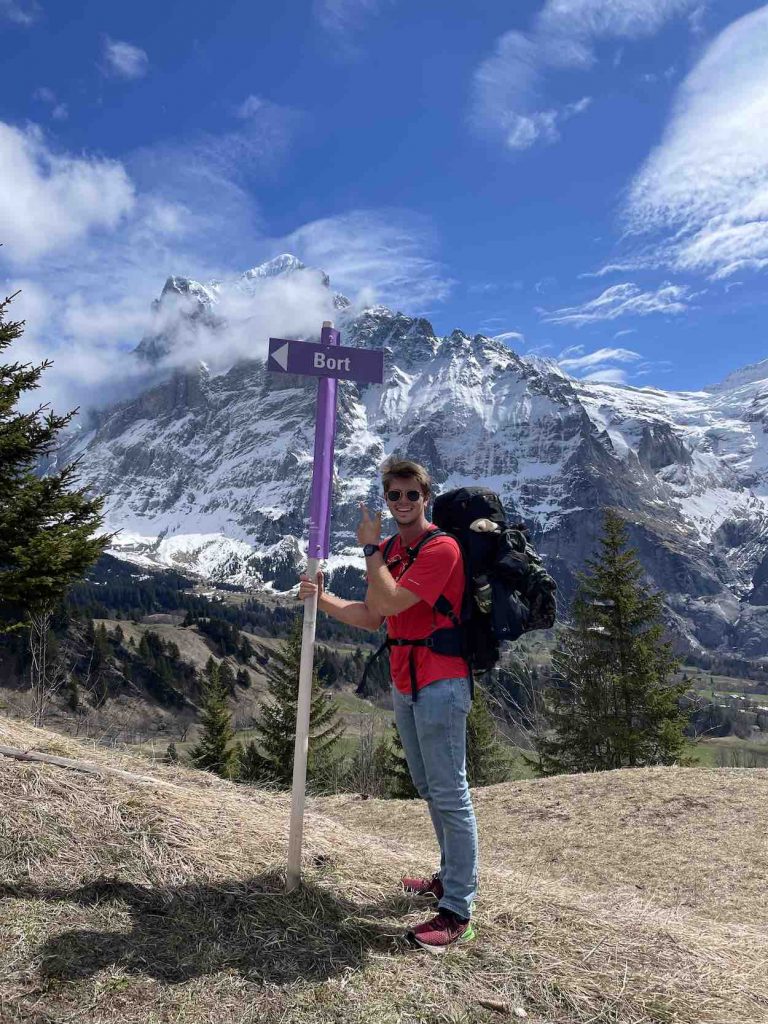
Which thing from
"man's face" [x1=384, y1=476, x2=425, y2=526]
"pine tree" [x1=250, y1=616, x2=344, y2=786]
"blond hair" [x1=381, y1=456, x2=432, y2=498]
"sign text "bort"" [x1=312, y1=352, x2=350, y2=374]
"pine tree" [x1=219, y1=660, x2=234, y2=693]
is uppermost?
"sign text "bort"" [x1=312, y1=352, x2=350, y2=374]

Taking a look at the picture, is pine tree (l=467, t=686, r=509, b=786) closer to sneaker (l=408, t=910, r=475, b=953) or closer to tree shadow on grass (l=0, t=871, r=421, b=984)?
tree shadow on grass (l=0, t=871, r=421, b=984)

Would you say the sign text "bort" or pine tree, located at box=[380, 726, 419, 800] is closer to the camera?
the sign text "bort"

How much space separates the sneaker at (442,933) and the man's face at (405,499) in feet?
8.25

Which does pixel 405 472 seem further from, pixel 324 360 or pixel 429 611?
pixel 324 360

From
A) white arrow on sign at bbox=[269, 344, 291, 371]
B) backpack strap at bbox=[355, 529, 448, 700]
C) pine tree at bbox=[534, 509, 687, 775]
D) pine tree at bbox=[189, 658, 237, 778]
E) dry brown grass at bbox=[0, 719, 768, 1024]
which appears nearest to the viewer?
dry brown grass at bbox=[0, 719, 768, 1024]

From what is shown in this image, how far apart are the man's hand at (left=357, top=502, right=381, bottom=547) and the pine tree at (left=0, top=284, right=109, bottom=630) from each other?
1024cm

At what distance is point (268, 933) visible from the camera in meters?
4.61

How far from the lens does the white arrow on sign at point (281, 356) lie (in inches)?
219

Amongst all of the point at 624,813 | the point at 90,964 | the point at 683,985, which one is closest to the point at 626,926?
the point at 683,985

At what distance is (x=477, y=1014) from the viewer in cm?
400

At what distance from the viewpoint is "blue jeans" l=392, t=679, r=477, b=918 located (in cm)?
457

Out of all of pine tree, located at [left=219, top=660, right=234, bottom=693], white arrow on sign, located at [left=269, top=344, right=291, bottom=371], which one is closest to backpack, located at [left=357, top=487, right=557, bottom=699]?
white arrow on sign, located at [left=269, top=344, right=291, bottom=371]

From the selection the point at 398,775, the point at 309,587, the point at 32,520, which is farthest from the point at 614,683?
the point at 309,587

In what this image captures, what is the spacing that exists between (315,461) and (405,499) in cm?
96
